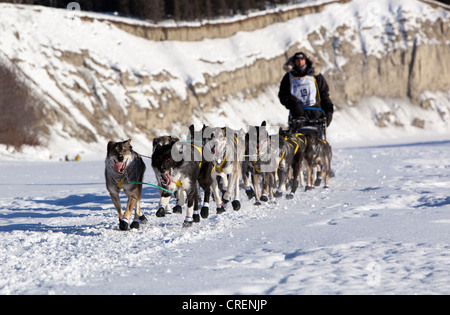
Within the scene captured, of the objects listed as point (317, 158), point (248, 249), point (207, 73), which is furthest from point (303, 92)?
point (207, 73)

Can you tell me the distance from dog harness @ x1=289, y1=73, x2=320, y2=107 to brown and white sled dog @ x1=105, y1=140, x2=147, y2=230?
17.6 ft

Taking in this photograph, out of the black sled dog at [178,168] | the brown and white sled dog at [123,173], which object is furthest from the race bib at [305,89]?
the brown and white sled dog at [123,173]

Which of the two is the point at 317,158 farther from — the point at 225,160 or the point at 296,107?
the point at 225,160

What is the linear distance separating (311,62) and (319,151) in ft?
6.29

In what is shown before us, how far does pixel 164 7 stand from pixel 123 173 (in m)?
56.8

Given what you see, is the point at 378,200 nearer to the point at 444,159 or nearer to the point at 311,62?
the point at 311,62

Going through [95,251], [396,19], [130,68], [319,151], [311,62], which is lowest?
[95,251]

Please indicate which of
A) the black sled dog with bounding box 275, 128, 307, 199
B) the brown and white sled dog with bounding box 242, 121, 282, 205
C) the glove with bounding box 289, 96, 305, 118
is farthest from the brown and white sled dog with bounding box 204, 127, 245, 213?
the glove with bounding box 289, 96, 305, 118

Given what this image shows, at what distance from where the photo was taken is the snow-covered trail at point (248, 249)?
457 centimetres

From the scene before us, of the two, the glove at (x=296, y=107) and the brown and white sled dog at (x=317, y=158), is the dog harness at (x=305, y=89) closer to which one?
the glove at (x=296, y=107)

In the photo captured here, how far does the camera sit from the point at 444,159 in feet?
65.1

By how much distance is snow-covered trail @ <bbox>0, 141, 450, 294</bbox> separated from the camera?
457 centimetres
